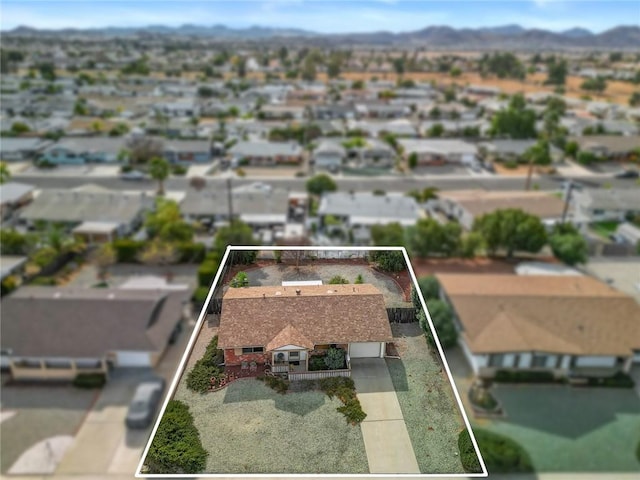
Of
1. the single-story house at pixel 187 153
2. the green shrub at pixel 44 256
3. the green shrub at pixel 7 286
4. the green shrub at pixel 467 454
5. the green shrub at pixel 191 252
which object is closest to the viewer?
the green shrub at pixel 467 454

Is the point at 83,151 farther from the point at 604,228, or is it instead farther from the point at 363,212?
the point at 604,228

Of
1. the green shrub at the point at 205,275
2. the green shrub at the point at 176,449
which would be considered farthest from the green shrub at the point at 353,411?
the green shrub at the point at 205,275

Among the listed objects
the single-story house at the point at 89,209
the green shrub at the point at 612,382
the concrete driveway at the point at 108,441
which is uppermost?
the single-story house at the point at 89,209

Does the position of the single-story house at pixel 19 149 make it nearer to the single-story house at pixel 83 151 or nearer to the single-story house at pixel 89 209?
the single-story house at pixel 83 151

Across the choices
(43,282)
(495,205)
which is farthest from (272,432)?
(495,205)

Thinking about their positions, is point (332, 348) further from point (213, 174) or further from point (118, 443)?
point (213, 174)
